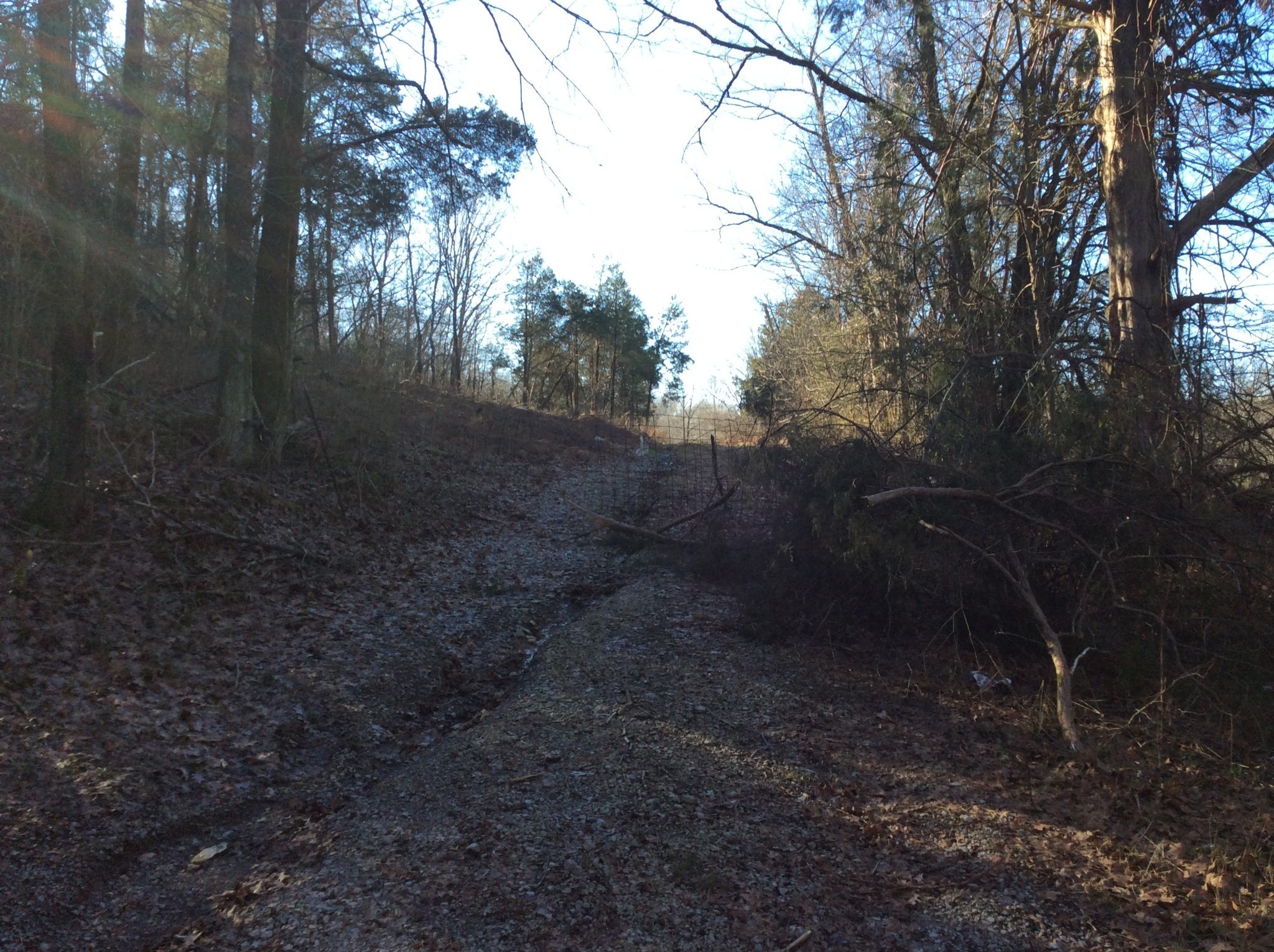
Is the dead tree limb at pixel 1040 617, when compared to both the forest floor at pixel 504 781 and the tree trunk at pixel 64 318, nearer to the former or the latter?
the forest floor at pixel 504 781

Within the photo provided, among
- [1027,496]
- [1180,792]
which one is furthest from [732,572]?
[1180,792]

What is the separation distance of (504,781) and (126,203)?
10253 mm

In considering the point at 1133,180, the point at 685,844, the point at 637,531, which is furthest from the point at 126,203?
→ the point at 1133,180

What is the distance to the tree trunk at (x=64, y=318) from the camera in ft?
23.8

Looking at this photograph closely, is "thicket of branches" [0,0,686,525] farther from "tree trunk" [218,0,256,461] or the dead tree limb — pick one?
the dead tree limb

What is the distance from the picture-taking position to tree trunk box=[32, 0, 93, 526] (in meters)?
7.25

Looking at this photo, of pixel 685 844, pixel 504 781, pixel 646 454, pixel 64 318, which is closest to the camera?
pixel 685 844

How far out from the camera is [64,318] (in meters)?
7.36

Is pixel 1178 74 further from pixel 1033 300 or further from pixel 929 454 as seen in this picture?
pixel 929 454

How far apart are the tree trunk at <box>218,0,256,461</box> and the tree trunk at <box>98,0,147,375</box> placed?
37.4 inches

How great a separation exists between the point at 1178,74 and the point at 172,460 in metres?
10.6

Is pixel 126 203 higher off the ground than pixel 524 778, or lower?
higher

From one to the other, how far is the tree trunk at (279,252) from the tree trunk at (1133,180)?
29.2ft

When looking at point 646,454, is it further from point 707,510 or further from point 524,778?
point 524,778
